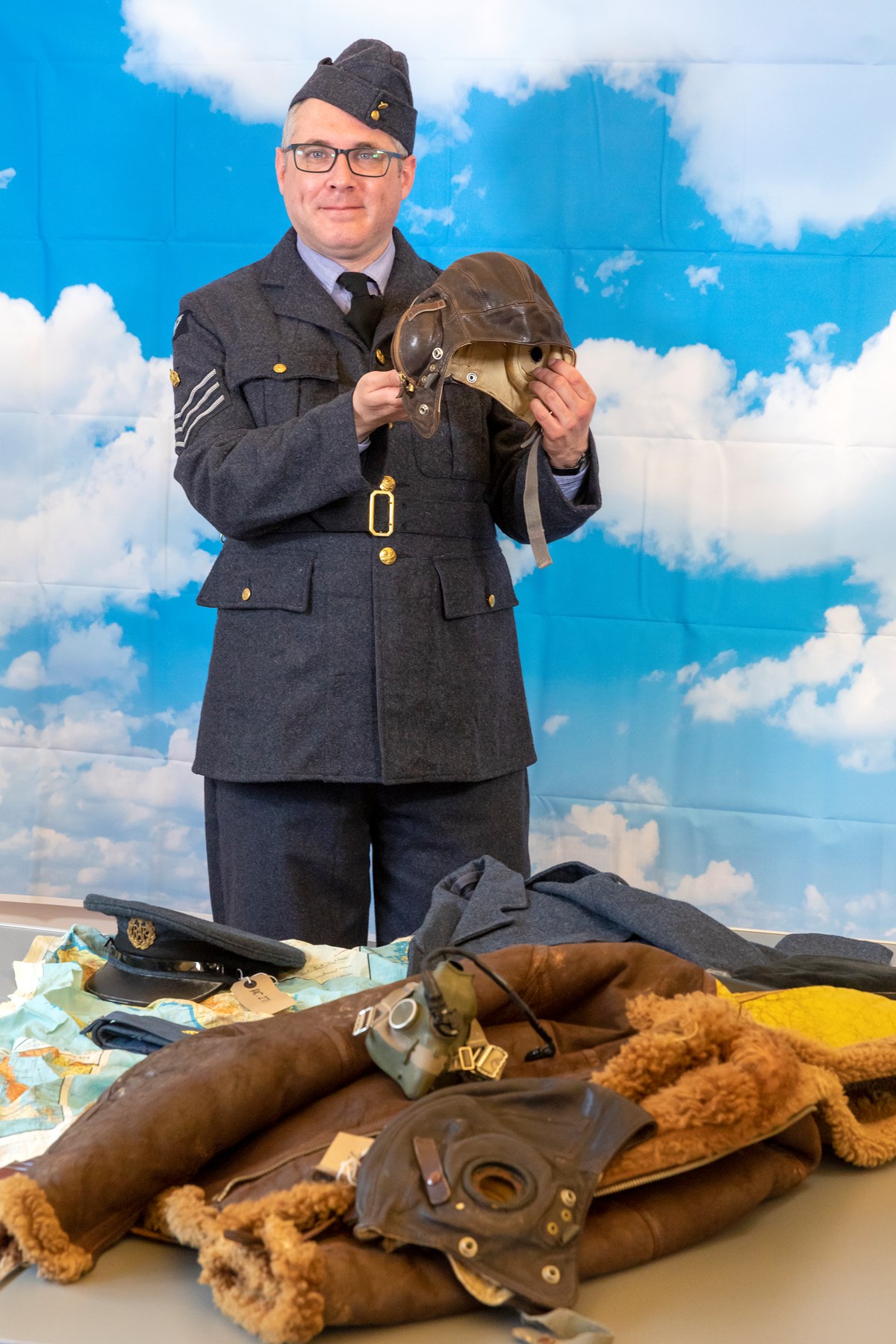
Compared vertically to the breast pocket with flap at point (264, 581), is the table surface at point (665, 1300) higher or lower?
lower

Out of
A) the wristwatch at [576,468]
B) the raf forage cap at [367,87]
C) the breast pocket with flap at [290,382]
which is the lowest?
the wristwatch at [576,468]

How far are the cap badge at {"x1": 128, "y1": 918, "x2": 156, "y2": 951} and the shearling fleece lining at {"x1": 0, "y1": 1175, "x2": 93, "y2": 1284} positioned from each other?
0.46 metres

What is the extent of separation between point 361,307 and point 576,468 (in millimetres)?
395

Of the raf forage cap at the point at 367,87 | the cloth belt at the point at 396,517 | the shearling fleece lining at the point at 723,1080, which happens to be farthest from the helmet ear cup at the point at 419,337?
the shearling fleece lining at the point at 723,1080

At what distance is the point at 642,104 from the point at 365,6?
572 mm

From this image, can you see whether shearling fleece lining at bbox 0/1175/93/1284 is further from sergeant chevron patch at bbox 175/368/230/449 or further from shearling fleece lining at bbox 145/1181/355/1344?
sergeant chevron patch at bbox 175/368/230/449

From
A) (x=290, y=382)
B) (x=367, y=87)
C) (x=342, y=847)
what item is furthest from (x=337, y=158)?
(x=342, y=847)

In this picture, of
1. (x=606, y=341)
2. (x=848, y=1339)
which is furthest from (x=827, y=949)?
(x=606, y=341)

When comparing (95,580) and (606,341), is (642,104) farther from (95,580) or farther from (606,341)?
(95,580)

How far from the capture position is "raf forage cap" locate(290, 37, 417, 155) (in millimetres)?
1729

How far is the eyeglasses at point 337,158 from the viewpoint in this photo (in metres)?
1.72

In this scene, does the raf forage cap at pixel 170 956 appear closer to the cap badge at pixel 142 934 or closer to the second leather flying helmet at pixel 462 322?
the cap badge at pixel 142 934

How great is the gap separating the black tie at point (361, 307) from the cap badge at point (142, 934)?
0.93 metres

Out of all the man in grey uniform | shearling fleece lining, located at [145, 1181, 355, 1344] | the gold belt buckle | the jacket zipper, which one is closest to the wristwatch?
the man in grey uniform
